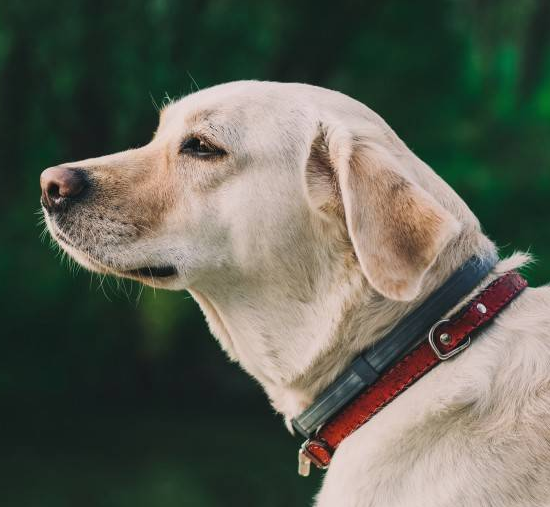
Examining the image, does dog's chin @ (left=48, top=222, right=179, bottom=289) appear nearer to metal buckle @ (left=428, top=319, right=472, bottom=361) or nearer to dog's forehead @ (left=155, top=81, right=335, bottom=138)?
dog's forehead @ (left=155, top=81, right=335, bottom=138)

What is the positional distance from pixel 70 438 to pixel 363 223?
300 inches

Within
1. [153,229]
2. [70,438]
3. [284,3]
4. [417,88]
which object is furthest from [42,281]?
[153,229]

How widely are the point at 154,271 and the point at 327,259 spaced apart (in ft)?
1.89

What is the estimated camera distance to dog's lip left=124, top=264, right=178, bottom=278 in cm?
266

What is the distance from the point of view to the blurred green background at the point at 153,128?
9758 millimetres

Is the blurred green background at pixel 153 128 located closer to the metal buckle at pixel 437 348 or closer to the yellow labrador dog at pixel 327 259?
the yellow labrador dog at pixel 327 259

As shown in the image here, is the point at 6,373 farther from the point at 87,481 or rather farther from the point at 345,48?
the point at 345,48

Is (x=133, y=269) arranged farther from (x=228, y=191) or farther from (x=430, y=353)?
(x=430, y=353)

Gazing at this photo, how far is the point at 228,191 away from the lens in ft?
8.73

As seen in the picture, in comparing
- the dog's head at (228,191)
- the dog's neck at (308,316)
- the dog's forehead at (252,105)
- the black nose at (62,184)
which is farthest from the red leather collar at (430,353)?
the black nose at (62,184)

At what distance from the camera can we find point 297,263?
2576 mm

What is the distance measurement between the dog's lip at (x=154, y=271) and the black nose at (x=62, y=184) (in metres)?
0.32

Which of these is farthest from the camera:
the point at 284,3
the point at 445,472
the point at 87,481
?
the point at 284,3

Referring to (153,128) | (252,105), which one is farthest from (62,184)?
(153,128)
